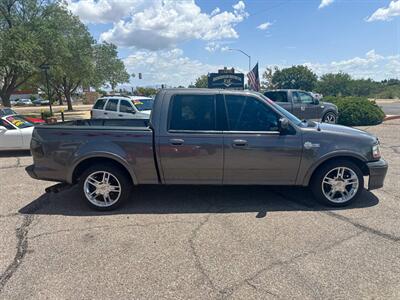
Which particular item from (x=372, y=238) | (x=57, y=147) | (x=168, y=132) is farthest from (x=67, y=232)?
(x=372, y=238)

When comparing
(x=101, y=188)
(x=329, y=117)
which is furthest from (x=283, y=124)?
(x=329, y=117)

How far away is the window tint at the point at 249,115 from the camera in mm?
4250

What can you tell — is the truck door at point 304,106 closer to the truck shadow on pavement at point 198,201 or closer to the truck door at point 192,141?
the truck shadow on pavement at point 198,201

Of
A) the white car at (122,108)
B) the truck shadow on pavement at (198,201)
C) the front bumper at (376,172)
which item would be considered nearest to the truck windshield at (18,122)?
the white car at (122,108)

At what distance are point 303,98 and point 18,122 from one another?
1092 centimetres

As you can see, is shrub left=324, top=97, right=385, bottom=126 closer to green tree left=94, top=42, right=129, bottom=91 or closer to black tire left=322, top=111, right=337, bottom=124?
black tire left=322, top=111, right=337, bottom=124

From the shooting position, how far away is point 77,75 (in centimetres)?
2531

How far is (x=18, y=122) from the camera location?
339 inches

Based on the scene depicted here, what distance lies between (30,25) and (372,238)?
2057cm

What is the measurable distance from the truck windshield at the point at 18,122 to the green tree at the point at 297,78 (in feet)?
221

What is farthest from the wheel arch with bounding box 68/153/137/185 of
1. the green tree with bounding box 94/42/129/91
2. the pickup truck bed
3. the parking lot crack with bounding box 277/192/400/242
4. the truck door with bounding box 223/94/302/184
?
the green tree with bounding box 94/42/129/91

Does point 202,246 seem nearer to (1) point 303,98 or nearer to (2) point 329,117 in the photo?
(1) point 303,98

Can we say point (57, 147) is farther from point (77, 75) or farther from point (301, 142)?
point (77, 75)

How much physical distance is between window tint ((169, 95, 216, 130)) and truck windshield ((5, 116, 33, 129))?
6.36 metres
